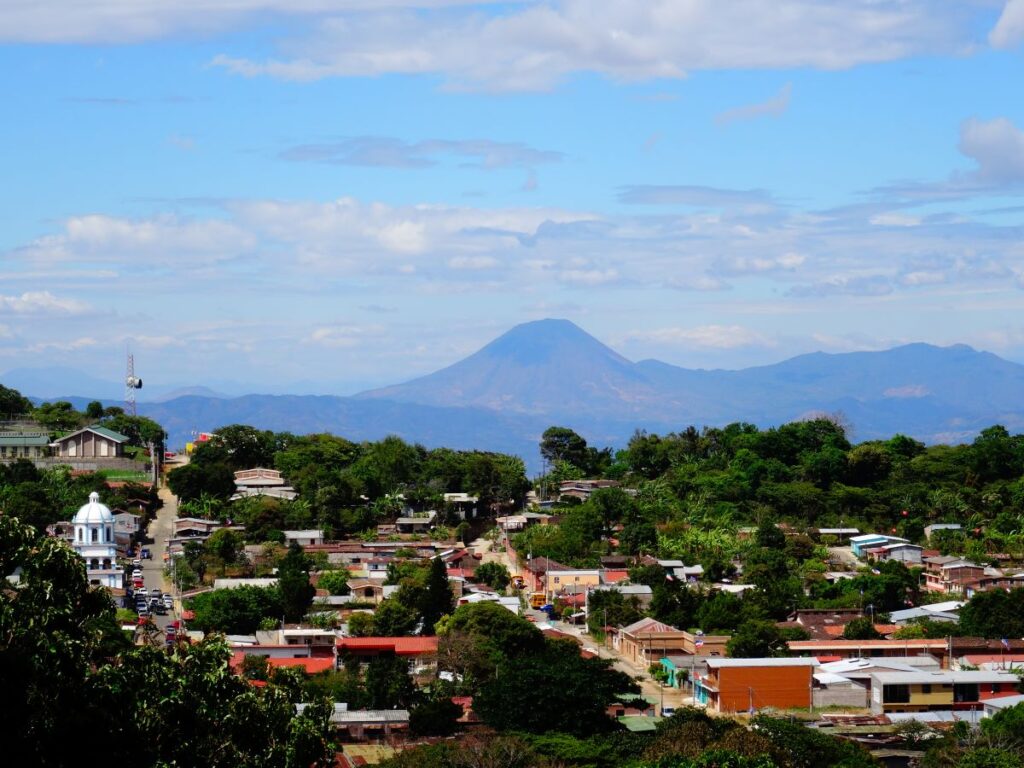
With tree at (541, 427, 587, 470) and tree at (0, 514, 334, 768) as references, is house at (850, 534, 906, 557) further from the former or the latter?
tree at (0, 514, 334, 768)

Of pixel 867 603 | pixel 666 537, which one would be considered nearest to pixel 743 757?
pixel 867 603

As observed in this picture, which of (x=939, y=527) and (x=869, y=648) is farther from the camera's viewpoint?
(x=939, y=527)

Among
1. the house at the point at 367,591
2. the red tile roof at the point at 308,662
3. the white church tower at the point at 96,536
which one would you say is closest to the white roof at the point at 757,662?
the red tile roof at the point at 308,662

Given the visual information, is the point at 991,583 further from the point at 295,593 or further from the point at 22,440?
the point at 22,440

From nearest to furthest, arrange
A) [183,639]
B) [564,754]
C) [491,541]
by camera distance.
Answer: [183,639] → [564,754] → [491,541]

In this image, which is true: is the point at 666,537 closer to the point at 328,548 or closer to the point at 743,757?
the point at 328,548

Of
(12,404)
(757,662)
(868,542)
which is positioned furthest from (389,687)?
(12,404)
